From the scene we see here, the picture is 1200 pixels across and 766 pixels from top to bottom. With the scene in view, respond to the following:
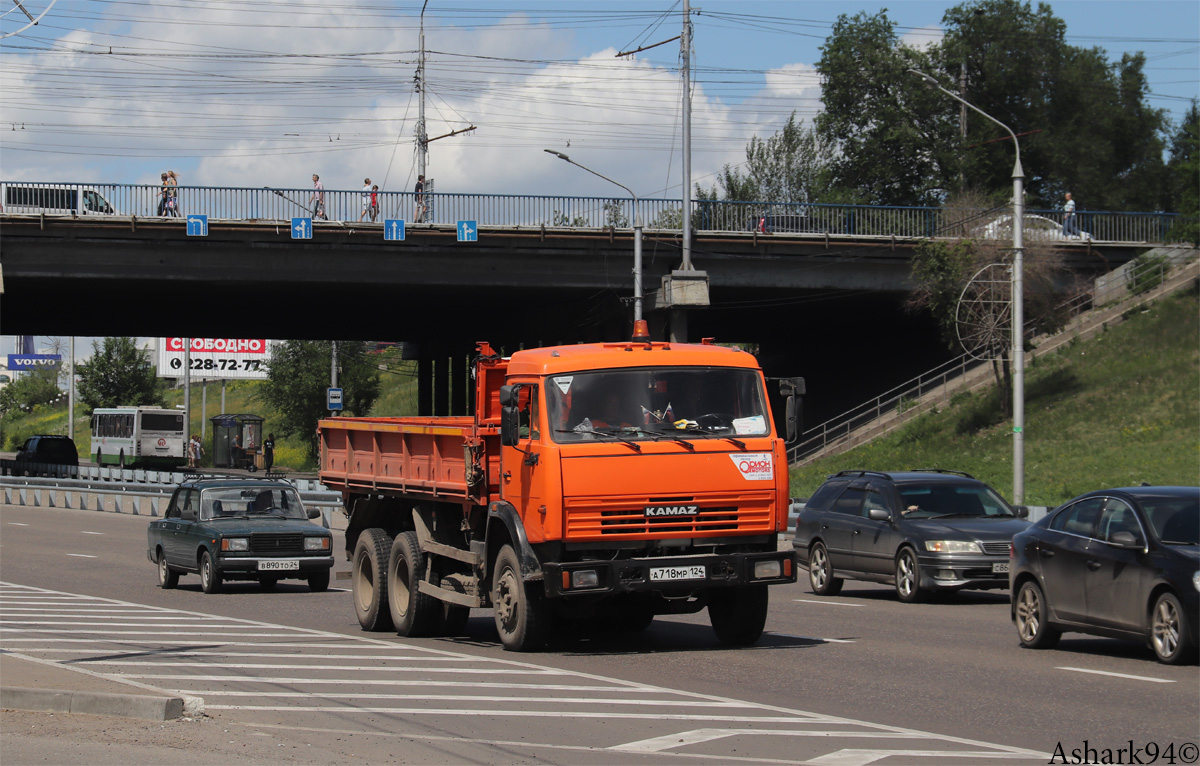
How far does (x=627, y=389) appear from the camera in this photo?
40.4 ft

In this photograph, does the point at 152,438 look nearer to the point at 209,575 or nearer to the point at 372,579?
the point at 209,575

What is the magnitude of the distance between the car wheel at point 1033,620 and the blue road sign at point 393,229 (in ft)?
101

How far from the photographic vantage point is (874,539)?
18422 mm

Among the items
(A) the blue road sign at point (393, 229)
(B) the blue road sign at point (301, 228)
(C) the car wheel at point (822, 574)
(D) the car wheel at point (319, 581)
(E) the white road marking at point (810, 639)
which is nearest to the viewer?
(E) the white road marking at point (810, 639)

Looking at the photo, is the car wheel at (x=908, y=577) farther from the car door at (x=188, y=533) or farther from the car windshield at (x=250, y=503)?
the car door at (x=188, y=533)

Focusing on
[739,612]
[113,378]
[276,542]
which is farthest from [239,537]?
[113,378]

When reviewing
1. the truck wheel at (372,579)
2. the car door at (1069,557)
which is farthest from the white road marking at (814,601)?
the truck wheel at (372,579)

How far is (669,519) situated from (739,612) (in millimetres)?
1537

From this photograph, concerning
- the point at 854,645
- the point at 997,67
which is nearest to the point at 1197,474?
the point at 854,645

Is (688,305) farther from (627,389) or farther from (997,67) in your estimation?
(997,67)

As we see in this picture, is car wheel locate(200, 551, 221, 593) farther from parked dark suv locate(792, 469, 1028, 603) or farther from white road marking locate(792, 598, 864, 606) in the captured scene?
parked dark suv locate(792, 469, 1028, 603)

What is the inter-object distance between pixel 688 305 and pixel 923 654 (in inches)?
1229

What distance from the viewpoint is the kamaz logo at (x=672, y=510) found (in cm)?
1193

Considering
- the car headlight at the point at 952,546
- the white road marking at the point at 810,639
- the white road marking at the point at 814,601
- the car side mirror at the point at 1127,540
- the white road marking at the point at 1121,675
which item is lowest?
the white road marking at the point at 814,601
